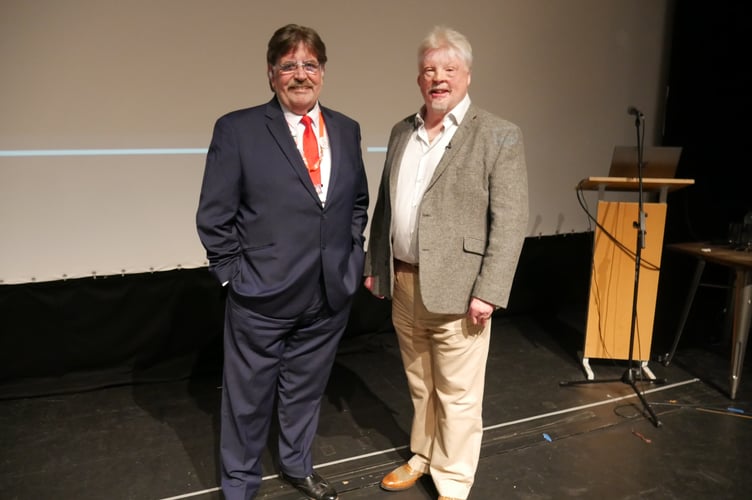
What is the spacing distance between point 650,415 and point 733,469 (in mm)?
462

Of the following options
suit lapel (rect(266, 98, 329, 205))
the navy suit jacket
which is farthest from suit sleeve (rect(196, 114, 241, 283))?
suit lapel (rect(266, 98, 329, 205))

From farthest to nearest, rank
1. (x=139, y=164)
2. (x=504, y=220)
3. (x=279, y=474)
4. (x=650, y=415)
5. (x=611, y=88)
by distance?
(x=611, y=88) < (x=139, y=164) < (x=650, y=415) < (x=279, y=474) < (x=504, y=220)

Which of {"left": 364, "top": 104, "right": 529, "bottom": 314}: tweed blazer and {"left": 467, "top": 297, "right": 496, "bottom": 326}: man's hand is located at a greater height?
{"left": 364, "top": 104, "right": 529, "bottom": 314}: tweed blazer

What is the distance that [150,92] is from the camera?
120 inches

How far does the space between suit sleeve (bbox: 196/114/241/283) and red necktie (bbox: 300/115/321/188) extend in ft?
0.74

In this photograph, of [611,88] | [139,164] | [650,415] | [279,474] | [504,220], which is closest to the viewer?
[504,220]

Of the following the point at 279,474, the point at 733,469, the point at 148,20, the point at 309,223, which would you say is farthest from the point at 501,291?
the point at 148,20

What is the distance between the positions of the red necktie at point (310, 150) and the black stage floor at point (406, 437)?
1.24m

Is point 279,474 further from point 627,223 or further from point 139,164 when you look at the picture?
point 627,223

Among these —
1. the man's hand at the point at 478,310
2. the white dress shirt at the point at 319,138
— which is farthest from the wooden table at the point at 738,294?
the white dress shirt at the point at 319,138

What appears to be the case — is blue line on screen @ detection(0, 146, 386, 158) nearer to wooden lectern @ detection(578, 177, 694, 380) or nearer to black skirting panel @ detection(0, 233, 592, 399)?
black skirting panel @ detection(0, 233, 592, 399)

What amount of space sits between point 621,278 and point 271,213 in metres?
2.21

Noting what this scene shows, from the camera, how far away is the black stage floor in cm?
239

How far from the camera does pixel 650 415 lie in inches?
116
